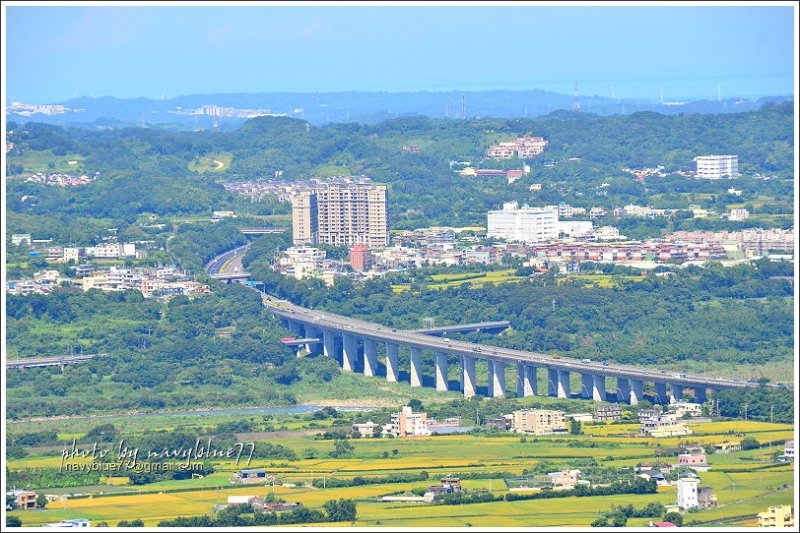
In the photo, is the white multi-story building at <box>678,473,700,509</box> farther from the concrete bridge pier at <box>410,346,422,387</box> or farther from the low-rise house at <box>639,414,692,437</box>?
the concrete bridge pier at <box>410,346,422,387</box>

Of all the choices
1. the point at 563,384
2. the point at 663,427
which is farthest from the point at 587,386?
the point at 663,427

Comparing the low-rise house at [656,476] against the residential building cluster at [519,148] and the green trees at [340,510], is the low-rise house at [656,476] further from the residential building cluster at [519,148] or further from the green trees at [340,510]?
the residential building cluster at [519,148]

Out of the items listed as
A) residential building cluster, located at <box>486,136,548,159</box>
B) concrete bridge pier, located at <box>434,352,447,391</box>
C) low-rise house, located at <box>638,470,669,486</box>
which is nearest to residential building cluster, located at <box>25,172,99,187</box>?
residential building cluster, located at <box>486,136,548,159</box>

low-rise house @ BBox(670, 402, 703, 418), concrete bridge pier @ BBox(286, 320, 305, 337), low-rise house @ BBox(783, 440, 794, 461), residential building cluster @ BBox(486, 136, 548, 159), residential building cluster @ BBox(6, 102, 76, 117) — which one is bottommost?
low-rise house @ BBox(783, 440, 794, 461)

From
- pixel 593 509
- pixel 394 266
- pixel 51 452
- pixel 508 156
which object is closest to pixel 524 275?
pixel 394 266

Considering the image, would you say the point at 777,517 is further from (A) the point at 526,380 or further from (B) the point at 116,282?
(B) the point at 116,282

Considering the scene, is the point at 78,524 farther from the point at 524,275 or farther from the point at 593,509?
the point at 524,275

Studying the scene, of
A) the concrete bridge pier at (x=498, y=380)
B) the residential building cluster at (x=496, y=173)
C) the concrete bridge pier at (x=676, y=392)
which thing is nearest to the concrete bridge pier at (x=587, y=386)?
the concrete bridge pier at (x=498, y=380)
